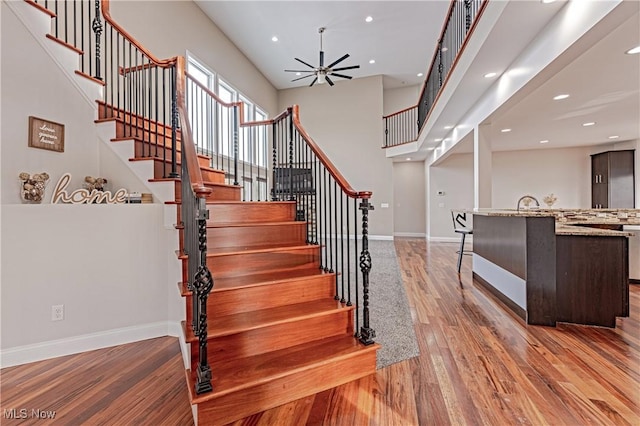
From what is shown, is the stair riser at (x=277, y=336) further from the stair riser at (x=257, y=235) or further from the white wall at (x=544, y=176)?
the white wall at (x=544, y=176)

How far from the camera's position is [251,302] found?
2.14 meters

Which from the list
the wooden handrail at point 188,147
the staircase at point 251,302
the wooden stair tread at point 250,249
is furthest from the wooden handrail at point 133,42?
the wooden stair tread at point 250,249

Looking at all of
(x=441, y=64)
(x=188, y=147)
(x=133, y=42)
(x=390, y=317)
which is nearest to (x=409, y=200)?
(x=441, y=64)

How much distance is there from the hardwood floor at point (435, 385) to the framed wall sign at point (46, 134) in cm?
177

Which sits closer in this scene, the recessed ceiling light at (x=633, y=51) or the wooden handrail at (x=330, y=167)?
the wooden handrail at (x=330, y=167)

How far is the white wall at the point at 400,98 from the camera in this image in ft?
33.6

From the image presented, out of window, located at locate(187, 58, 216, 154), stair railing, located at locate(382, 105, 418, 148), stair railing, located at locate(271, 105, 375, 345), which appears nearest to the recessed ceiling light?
stair railing, located at locate(271, 105, 375, 345)

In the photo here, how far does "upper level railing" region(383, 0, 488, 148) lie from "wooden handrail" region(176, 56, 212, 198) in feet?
9.56

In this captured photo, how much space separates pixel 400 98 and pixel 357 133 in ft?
7.99

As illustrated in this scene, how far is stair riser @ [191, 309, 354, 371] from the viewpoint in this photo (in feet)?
5.87

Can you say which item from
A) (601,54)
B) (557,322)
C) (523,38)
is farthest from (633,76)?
(557,322)

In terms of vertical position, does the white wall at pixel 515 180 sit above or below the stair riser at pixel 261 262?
above

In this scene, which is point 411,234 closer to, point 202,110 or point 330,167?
point 202,110

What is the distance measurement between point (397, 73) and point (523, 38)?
6797 millimetres
